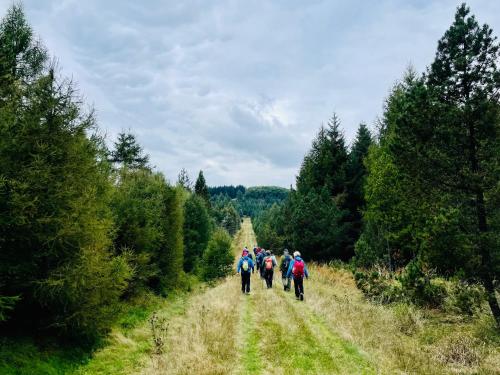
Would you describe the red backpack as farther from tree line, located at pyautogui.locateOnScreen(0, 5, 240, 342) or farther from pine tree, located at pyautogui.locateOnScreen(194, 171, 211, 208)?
pine tree, located at pyautogui.locateOnScreen(194, 171, 211, 208)

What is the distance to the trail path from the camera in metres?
8.15

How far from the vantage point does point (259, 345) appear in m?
9.98

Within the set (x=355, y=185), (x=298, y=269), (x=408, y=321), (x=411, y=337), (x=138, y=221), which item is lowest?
(x=411, y=337)

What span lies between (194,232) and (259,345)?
2486cm

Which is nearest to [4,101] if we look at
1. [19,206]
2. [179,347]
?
[19,206]

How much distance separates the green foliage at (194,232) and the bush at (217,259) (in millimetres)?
4260

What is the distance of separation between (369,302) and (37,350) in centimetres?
1221

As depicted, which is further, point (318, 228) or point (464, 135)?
point (318, 228)

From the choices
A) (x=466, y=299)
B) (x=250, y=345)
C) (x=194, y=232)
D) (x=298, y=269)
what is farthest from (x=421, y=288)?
(x=194, y=232)

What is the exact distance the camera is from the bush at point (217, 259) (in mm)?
29625

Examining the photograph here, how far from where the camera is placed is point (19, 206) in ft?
26.0

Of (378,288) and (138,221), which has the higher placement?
(138,221)

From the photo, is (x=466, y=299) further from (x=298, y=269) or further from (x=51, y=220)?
(x=51, y=220)

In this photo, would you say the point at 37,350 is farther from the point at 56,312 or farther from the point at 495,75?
the point at 495,75
